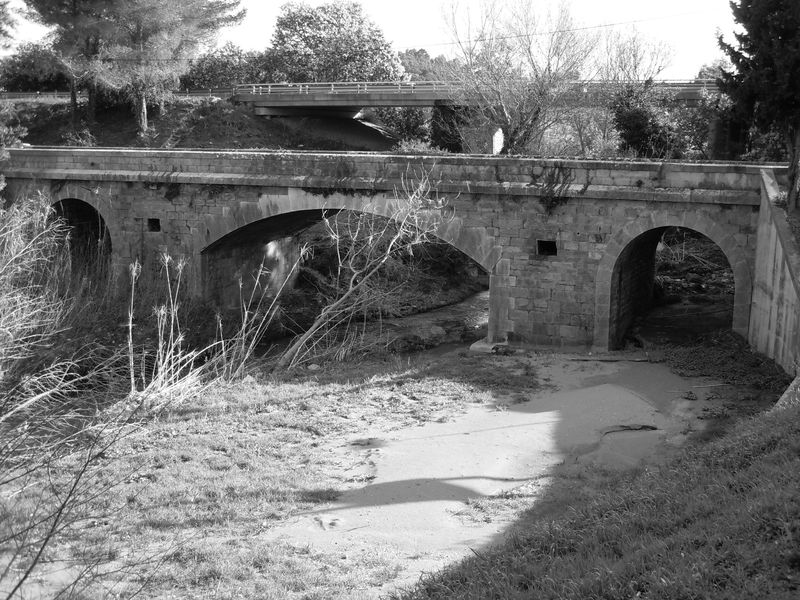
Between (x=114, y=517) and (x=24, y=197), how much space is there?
13668 mm

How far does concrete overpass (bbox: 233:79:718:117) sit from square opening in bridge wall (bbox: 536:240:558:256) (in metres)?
15.3

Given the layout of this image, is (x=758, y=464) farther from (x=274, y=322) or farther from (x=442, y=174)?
(x=274, y=322)

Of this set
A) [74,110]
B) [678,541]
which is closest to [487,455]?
[678,541]

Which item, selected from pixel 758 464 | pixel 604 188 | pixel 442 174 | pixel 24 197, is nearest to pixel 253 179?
pixel 442 174

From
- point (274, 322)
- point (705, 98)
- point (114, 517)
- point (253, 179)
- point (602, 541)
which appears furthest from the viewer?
point (705, 98)

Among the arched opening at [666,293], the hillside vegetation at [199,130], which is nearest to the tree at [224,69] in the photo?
the hillside vegetation at [199,130]

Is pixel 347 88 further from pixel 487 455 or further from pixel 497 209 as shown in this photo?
pixel 487 455

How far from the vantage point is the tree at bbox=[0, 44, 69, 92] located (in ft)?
110

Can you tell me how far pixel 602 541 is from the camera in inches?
254

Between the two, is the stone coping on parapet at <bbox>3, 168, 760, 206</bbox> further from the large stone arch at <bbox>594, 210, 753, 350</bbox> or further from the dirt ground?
the dirt ground

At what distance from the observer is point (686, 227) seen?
Answer: 624 inches

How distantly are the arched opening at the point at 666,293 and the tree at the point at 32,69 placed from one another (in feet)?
74.3

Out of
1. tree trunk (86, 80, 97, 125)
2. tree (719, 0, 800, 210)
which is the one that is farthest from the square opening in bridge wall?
tree trunk (86, 80, 97, 125)

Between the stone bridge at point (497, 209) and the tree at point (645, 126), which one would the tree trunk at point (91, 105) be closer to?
the stone bridge at point (497, 209)
